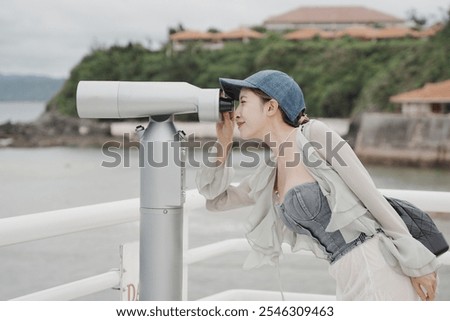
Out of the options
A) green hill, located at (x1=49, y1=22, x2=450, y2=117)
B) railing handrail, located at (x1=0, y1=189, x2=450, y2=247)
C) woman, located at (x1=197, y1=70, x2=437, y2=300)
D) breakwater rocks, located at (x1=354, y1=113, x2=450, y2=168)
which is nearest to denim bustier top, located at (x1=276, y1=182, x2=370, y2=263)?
woman, located at (x1=197, y1=70, x2=437, y2=300)

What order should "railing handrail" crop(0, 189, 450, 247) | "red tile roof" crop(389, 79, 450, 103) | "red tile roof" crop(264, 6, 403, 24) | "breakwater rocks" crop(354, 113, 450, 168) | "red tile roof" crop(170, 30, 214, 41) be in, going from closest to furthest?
1. "railing handrail" crop(0, 189, 450, 247)
2. "breakwater rocks" crop(354, 113, 450, 168)
3. "red tile roof" crop(389, 79, 450, 103)
4. "red tile roof" crop(170, 30, 214, 41)
5. "red tile roof" crop(264, 6, 403, 24)

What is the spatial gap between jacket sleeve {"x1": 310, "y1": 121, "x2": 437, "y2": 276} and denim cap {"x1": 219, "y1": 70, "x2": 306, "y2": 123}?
0.06 metres

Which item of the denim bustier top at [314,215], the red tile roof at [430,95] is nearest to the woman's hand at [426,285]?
the denim bustier top at [314,215]

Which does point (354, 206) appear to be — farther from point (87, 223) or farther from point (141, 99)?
point (87, 223)

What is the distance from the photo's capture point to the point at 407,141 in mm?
31859

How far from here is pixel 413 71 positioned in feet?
127

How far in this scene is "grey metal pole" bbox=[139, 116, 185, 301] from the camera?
4.21 ft

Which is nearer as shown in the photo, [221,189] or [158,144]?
[158,144]

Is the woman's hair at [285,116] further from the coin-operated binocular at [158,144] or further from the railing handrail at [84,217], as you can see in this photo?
the railing handrail at [84,217]

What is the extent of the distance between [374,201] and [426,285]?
0.18 meters

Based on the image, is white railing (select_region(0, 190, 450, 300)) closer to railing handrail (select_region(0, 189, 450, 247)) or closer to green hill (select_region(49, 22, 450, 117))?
railing handrail (select_region(0, 189, 450, 247))

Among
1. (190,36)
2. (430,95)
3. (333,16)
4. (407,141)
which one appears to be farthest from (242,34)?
(407,141)

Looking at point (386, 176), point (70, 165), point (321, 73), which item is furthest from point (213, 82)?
point (386, 176)

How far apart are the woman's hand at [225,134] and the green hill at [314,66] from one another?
3494 centimetres
